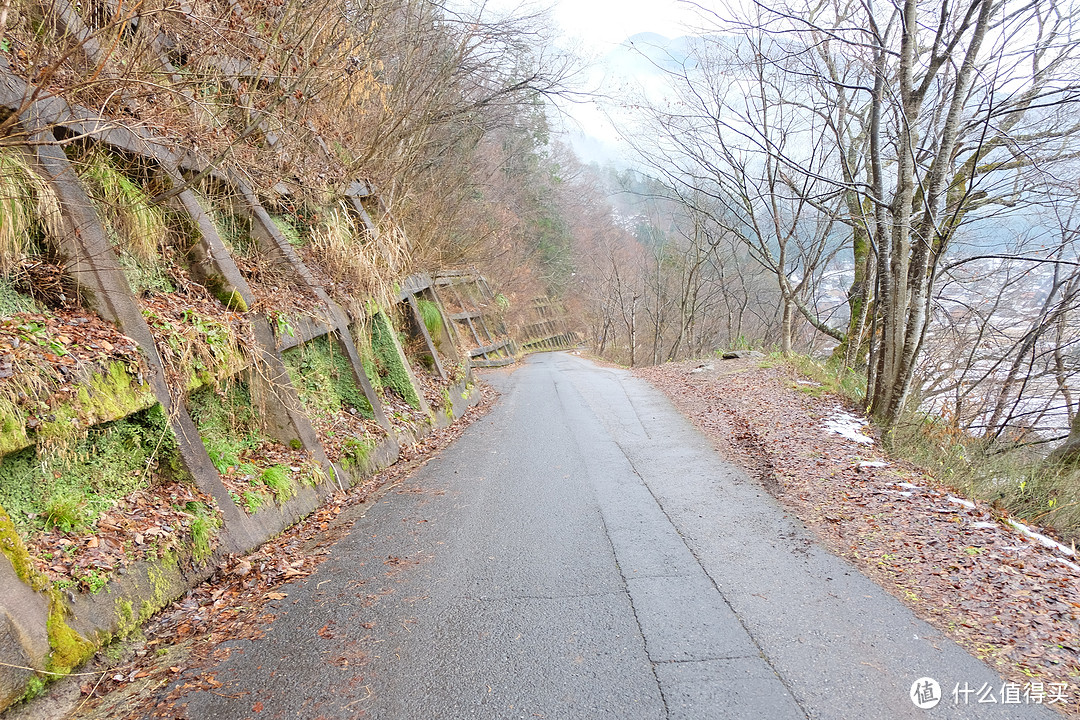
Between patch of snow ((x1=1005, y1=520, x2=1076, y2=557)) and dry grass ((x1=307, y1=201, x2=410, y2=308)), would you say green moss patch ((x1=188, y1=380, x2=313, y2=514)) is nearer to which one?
dry grass ((x1=307, y1=201, x2=410, y2=308))

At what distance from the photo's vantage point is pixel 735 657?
10.7 ft

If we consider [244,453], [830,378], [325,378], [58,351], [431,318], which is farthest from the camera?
[431,318]

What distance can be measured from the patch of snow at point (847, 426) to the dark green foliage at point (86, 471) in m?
8.14

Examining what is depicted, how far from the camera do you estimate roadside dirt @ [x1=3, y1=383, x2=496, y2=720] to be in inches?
111

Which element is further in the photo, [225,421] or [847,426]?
[847,426]

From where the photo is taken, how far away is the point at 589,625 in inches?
142

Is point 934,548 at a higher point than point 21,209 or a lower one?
lower

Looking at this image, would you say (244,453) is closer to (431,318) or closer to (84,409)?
(84,409)

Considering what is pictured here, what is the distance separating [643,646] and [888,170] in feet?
42.3

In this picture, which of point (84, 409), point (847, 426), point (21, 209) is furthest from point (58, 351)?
point (847, 426)

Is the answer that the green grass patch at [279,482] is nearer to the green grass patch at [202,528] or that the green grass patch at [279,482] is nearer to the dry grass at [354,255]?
the green grass patch at [202,528]

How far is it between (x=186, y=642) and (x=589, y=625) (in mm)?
2509

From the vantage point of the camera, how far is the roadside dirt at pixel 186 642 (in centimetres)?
281

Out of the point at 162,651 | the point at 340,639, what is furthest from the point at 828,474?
the point at 162,651
